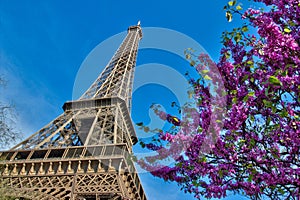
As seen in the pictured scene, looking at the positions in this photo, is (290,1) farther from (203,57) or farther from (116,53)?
(116,53)

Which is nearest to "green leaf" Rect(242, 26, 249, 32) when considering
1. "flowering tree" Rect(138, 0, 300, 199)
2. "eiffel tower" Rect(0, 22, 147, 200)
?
"flowering tree" Rect(138, 0, 300, 199)

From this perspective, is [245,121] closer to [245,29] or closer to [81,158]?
[245,29]

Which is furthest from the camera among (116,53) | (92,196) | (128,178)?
(116,53)

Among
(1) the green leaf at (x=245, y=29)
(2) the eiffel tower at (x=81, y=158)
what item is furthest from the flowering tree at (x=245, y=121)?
(2) the eiffel tower at (x=81, y=158)

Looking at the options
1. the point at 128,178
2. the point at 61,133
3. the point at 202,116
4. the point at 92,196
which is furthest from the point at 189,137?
the point at 61,133

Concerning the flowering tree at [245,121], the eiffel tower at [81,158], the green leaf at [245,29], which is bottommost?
the flowering tree at [245,121]

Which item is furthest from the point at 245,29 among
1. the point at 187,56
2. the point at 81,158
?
the point at 81,158

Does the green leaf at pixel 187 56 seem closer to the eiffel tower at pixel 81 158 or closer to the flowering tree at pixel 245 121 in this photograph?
the flowering tree at pixel 245 121

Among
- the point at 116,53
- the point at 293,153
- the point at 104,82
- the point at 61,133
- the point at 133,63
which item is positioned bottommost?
the point at 293,153

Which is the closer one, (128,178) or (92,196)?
(92,196)
